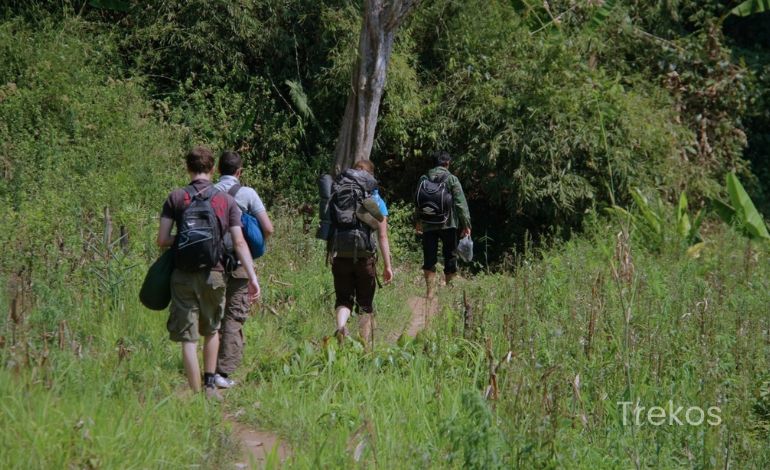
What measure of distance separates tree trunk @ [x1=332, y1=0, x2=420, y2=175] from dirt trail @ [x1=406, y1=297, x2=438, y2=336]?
343 cm

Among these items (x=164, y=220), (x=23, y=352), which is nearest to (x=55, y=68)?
(x=164, y=220)

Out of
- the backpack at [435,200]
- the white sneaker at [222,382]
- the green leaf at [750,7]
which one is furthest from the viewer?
the green leaf at [750,7]

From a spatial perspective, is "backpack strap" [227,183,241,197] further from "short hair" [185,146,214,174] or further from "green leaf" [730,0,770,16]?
"green leaf" [730,0,770,16]

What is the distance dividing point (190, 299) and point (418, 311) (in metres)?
4.41

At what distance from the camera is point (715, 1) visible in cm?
1741

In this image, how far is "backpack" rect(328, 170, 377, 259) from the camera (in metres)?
7.47

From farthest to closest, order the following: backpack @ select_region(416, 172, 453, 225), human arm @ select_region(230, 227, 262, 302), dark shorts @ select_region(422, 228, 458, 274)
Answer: dark shorts @ select_region(422, 228, 458, 274), backpack @ select_region(416, 172, 453, 225), human arm @ select_region(230, 227, 262, 302)

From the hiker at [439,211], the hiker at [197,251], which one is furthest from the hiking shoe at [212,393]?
the hiker at [439,211]

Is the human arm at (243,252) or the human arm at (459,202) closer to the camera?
the human arm at (243,252)

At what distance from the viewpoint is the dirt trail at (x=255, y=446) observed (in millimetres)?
5215

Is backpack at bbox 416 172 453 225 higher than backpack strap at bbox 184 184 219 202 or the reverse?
the reverse

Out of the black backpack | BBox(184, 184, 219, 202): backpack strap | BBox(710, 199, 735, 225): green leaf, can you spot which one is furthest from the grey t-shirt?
BBox(710, 199, 735, 225): green leaf

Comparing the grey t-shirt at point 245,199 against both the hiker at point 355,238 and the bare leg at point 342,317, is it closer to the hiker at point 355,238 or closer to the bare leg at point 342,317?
the hiker at point 355,238

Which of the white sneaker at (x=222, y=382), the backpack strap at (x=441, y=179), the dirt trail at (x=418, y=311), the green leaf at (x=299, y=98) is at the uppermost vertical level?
the green leaf at (x=299, y=98)
